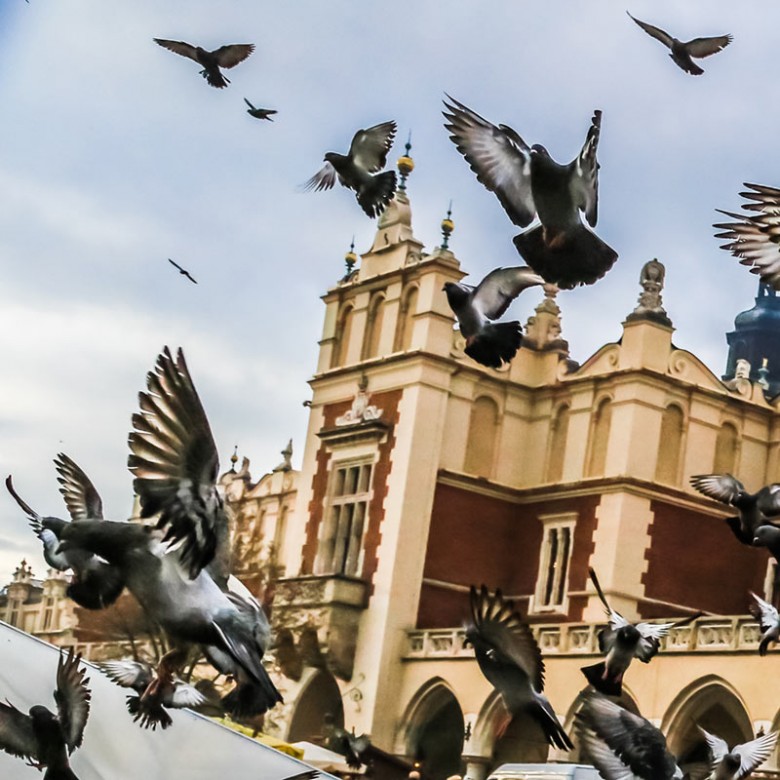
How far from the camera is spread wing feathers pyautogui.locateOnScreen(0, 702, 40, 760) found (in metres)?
8.92

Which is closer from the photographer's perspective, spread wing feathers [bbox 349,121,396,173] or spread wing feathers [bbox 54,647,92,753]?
spread wing feathers [bbox 54,647,92,753]

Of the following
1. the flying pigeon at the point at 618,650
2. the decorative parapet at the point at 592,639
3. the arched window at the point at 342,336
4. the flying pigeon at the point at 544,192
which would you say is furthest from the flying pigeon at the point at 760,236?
the arched window at the point at 342,336

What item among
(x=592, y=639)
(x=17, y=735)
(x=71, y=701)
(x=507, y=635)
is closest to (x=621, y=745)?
(x=507, y=635)

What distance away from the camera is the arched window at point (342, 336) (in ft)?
154

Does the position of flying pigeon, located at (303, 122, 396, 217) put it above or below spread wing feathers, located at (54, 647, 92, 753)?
above

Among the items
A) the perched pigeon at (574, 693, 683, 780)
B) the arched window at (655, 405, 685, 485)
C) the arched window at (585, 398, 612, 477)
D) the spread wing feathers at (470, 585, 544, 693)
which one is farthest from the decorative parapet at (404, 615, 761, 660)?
the spread wing feathers at (470, 585, 544, 693)

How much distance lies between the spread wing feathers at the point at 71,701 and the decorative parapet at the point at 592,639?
24.0 meters

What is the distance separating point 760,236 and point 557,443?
35.9 m

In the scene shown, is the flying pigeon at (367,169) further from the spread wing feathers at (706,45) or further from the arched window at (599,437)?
the arched window at (599,437)

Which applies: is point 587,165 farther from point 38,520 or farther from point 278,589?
point 278,589

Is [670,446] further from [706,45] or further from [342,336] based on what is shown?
Answer: [706,45]

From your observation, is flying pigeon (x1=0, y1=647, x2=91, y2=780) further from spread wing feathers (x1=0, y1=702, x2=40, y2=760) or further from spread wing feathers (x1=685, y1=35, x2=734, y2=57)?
spread wing feathers (x1=685, y1=35, x2=734, y2=57)

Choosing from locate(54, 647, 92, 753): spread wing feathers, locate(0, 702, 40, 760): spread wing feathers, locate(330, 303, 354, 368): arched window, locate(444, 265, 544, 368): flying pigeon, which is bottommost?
locate(0, 702, 40, 760): spread wing feathers

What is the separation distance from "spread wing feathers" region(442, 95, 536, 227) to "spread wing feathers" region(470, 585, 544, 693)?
2.02 meters
